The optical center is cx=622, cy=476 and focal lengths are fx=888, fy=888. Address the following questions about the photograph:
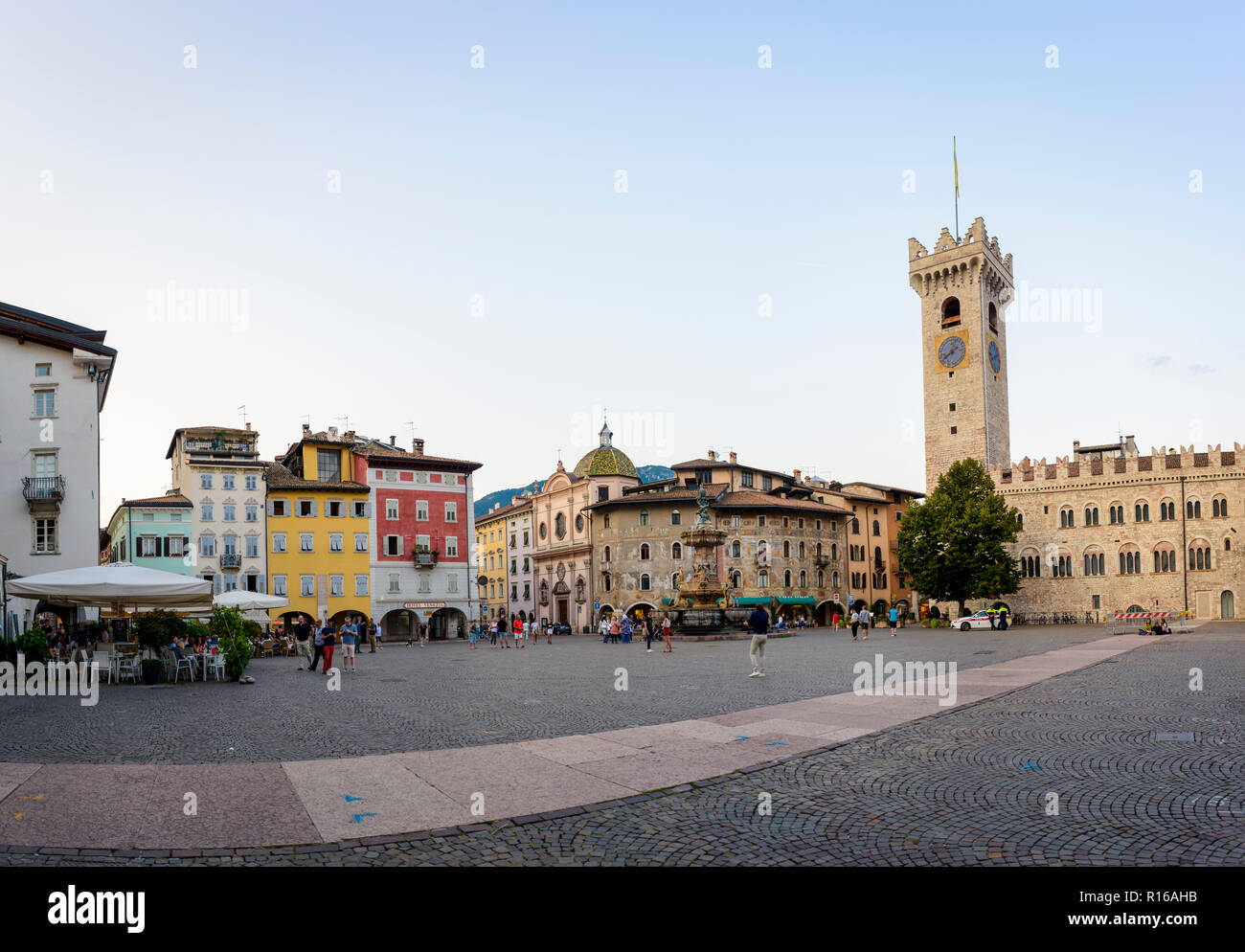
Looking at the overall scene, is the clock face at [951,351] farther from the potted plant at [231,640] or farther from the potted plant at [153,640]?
the potted plant at [153,640]

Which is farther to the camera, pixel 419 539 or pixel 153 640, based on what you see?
pixel 419 539

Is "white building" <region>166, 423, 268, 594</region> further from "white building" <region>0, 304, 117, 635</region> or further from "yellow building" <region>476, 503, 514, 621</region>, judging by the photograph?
"yellow building" <region>476, 503, 514, 621</region>

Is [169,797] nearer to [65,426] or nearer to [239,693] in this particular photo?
[239,693]

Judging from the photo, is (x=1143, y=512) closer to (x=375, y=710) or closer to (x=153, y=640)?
(x=375, y=710)

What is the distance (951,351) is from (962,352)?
1.13 m

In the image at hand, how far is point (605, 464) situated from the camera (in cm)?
8000

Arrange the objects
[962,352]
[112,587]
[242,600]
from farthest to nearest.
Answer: [962,352] < [242,600] < [112,587]

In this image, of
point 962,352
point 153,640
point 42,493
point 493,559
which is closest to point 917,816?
point 153,640

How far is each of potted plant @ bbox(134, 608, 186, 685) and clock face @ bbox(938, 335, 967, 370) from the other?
71.8 meters

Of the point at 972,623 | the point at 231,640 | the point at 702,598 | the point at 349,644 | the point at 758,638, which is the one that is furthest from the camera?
the point at 972,623

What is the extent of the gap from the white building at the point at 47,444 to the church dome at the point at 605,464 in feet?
156

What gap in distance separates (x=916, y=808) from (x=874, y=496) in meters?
79.2

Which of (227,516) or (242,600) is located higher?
(227,516)
